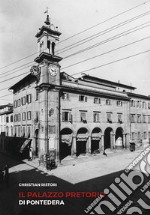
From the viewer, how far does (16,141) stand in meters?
31.6

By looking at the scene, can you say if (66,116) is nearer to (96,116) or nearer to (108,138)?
(96,116)

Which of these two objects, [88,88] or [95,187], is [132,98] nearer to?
[88,88]

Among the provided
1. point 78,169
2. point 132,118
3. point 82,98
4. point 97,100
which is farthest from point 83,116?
point 132,118

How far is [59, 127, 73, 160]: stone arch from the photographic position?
27.0 metres

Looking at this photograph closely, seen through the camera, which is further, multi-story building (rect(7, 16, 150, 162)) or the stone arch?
the stone arch

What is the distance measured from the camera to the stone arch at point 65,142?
27047 mm

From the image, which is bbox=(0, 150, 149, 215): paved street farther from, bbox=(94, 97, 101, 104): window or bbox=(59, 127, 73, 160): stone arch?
bbox=(94, 97, 101, 104): window

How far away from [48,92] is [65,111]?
159 inches

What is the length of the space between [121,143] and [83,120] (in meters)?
11.6

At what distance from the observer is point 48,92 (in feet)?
83.1

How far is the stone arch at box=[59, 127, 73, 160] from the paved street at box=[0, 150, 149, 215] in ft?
8.26

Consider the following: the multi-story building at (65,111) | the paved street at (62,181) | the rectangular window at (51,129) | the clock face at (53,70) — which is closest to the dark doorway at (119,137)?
the multi-story building at (65,111)

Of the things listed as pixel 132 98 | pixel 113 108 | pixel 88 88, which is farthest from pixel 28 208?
pixel 132 98

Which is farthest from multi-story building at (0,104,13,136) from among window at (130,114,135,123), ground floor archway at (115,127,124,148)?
window at (130,114,135,123)
